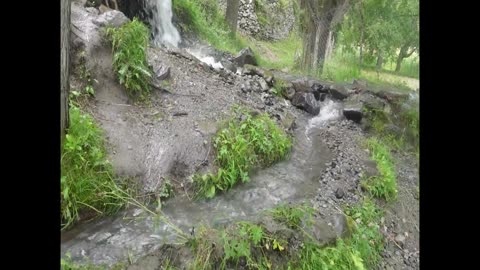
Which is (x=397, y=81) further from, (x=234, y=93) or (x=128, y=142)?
(x=128, y=142)

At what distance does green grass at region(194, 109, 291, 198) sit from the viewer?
4.31m

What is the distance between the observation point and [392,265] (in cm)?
405

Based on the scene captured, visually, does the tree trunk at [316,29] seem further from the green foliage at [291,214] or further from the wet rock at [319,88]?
the green foliage at [291,214]

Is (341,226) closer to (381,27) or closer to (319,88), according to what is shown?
(319,88)

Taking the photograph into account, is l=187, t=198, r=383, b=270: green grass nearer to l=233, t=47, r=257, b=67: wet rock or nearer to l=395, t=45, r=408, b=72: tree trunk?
l=395, t=45, r=408, b=72: tree trunk

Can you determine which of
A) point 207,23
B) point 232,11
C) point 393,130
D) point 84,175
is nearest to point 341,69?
point 393,130

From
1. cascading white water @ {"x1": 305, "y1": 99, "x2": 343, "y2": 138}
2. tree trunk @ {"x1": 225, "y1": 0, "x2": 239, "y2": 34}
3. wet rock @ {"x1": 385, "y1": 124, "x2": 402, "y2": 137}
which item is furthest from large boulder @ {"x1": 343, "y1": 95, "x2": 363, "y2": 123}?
tree trunk @ {"x1": 225, "y1": 0, "x2": 239, "y2": 34}

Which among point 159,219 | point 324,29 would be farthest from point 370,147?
point 324,29

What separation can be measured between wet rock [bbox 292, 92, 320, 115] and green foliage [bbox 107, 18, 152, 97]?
283 centimetres

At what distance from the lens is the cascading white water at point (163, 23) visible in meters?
8.22

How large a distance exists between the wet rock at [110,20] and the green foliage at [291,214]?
10.4 ft

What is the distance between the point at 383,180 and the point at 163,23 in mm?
5825
